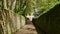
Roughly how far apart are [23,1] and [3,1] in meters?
12.4

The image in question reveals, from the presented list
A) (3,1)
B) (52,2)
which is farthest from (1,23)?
(52,2)

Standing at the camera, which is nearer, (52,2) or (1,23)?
(1,23)

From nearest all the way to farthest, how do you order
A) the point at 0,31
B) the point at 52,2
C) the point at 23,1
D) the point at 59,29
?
the point at 0,31 → the point at 59,29 → the point at 52,2 → the point at 23,1

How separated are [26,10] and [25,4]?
1222mm

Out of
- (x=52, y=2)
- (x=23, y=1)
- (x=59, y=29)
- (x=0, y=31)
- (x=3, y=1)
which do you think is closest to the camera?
(x=0, y=31)

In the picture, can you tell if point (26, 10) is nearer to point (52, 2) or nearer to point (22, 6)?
point (22, 6)

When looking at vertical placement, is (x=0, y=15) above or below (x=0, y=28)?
above

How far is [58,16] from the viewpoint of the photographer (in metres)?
6.35

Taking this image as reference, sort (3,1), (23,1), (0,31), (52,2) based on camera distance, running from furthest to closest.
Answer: (23,1), (52,2), (3,1), (0,31)

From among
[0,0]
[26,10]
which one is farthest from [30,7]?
[0,0]

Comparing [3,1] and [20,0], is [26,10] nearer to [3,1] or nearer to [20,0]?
[20,0]

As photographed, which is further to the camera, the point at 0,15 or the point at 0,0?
the point at 0,0

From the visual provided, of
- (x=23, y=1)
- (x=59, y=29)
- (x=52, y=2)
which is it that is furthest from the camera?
(x=23, y=1)

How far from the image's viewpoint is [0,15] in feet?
18.2
